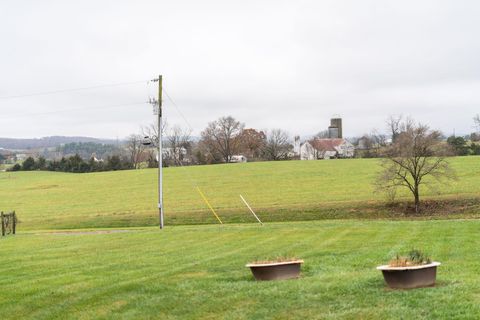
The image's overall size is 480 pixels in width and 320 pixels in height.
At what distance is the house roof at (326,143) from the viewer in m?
170

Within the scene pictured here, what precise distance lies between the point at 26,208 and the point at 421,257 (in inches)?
2183

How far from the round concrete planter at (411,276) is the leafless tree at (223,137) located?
134 meters

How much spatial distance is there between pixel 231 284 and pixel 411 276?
3.60 m

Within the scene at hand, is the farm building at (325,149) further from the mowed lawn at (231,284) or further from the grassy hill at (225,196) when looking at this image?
the mowed lawn at (231,284)

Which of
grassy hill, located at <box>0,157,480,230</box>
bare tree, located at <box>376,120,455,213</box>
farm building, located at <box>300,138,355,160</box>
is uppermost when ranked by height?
farm building, located at <box>300,138,355,160</box>

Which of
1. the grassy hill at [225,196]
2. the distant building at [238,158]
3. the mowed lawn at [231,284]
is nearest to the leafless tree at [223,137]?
the distant building at [238,158]

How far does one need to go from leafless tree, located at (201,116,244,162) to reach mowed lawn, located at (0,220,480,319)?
410ft

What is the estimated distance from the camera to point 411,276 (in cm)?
874

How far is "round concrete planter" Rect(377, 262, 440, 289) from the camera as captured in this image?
873 centimetres

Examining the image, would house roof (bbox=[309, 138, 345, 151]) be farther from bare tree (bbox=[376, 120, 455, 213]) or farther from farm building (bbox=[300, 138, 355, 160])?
bare tree (bbox=[376, 120, 455, 213])

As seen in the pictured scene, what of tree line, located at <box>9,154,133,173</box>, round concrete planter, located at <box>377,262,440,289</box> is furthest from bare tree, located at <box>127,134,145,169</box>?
round concrete planter, located at <box>377,262,440,289</box>

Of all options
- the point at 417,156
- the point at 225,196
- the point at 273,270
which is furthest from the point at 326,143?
the point at 273,270

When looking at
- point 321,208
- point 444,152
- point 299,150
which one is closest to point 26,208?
point 321,208

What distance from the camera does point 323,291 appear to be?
372 inches
